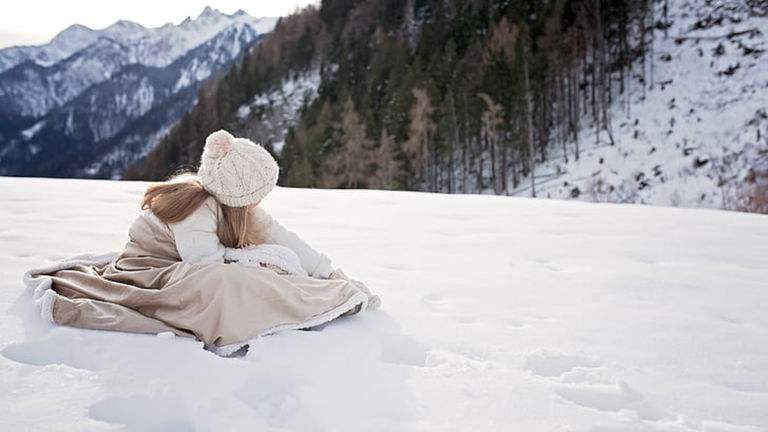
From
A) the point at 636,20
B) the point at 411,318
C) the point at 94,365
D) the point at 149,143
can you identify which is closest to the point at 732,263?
the point at 411,318

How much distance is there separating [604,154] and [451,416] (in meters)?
23.6

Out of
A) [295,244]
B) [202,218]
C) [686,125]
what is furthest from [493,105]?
[202,218]

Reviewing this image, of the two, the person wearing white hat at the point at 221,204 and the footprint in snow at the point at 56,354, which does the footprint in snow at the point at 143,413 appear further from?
the person wearing white hat at the point at 221,204

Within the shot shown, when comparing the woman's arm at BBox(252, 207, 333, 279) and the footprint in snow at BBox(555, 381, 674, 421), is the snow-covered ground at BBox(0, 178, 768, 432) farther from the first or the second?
the woman's arm at BBox(252, 207, 333, 279)

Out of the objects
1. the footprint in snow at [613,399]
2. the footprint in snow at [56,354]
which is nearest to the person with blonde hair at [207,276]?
the footprint in snow at [56,354]

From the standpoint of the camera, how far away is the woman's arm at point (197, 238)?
2170 mm

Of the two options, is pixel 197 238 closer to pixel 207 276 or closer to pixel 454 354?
pixel 207 276

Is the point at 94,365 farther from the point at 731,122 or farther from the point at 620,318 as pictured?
the point at 731,122

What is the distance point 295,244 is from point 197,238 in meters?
0.52

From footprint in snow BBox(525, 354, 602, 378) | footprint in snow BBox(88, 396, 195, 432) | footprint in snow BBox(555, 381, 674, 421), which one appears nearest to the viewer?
footprint in snow BBox(88, 396, 195, 432)

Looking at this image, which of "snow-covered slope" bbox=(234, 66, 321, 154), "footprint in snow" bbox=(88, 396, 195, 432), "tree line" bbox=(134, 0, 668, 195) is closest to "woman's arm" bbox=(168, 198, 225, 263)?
"footprint in snow" bbox=(88, 396, 195, 432)

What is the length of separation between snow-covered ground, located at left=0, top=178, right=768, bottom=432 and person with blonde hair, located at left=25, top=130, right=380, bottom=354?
0.29ft

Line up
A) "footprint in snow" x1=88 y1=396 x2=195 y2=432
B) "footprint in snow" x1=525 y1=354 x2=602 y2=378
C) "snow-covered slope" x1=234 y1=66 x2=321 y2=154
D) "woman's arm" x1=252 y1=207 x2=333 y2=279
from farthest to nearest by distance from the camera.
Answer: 1. "snow-covered slope" x1=234 y1=66 x2=321 y2=154
2. "woman's arm" x1=252 y1=207 x2=333 y2=279
3. "footprint in snow" x1=525 y1=354 x2=602 y2=378
4. "footprint in snow" x1=88 y1=396 x2=195 y2=432

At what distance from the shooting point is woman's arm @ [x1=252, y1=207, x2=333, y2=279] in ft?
8.30
